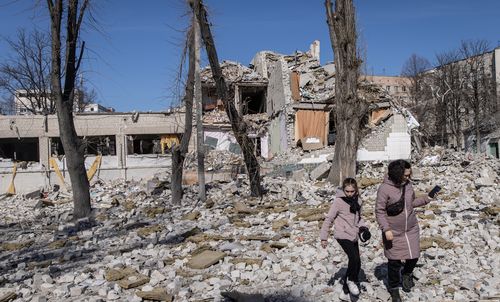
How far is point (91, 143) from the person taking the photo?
24.7m

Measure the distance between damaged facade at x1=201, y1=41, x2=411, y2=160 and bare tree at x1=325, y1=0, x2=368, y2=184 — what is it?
6.91 m

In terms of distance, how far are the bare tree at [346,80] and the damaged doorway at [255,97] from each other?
54.6 ft

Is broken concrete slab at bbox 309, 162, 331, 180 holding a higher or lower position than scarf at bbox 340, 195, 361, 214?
lower

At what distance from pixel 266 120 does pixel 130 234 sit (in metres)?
23.0

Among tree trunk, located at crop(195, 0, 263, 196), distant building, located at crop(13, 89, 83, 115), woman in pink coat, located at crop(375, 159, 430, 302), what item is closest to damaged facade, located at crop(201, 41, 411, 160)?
tree trunk, located at crop(195, 0, 263, 196)

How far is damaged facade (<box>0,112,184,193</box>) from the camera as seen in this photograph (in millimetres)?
24312

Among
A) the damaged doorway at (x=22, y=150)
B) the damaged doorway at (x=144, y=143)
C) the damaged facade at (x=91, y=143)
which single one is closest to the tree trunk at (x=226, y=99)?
the damaged facade at (x=91, y=143)

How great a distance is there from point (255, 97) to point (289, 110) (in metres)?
9.09

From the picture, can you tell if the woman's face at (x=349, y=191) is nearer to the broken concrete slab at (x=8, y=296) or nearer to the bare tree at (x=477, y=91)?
the broken concrete slab at (x=8, y=296)

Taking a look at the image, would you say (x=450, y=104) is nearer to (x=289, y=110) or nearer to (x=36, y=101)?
(x=289, y=110)

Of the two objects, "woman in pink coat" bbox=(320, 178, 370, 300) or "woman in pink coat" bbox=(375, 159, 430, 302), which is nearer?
"woman in pink coat" bbox=(375, 159, 430, 302)

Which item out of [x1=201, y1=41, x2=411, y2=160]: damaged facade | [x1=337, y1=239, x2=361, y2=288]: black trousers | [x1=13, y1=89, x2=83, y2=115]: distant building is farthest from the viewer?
[x1=13, y1=89, x2=83, y2=115]: distant building

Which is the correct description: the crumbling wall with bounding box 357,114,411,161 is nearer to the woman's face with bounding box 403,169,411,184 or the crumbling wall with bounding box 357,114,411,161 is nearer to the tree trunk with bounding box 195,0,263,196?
the tree trunk with bounding box 195,0,263,196

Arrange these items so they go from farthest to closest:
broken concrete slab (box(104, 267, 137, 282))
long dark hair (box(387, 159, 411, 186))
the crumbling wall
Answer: the crumbling wall
broken concrete slab (box(104, 267, 137, 282))
long dark hair (box(387, 159, 411, 186))
